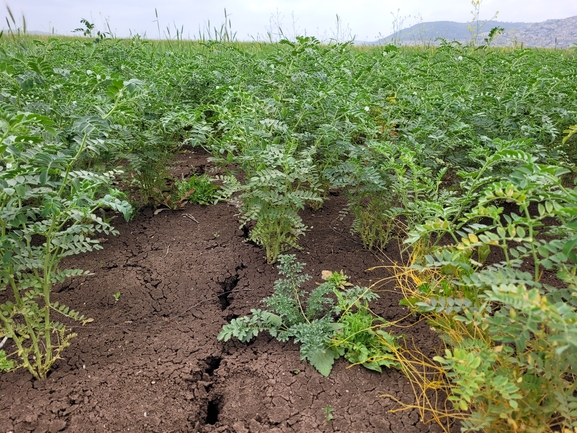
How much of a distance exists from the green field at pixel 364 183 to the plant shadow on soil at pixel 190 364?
0.12 meters

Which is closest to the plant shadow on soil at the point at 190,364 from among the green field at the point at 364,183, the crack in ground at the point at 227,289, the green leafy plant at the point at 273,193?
the crack in ground at the point at 227,289

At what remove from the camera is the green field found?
1425mm

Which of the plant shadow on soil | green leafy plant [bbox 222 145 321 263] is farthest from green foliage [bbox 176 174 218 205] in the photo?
green leafy plant [bbox 222 145 321 263]

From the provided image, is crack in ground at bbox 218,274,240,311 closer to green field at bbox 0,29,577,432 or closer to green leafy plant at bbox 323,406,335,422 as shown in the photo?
green field at bbox 0,29,577,432

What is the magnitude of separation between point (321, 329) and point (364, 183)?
122 centimetres

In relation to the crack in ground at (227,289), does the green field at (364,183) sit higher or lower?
higher

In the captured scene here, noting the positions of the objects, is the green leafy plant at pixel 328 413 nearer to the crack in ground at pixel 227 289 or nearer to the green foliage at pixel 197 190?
the crack in ground at pixel 227 289

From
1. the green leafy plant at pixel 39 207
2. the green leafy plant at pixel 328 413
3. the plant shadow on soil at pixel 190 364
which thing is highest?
the green leafy plant at pixel 39 207

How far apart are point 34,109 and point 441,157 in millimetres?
2693

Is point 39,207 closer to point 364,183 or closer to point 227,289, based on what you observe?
point 227,289

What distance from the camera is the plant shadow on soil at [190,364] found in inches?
69.6

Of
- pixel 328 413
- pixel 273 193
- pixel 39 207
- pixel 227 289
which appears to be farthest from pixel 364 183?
pixel 39 207

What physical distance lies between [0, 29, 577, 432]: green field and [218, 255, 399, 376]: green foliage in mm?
30

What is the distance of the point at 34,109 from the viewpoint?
7.72 ft
